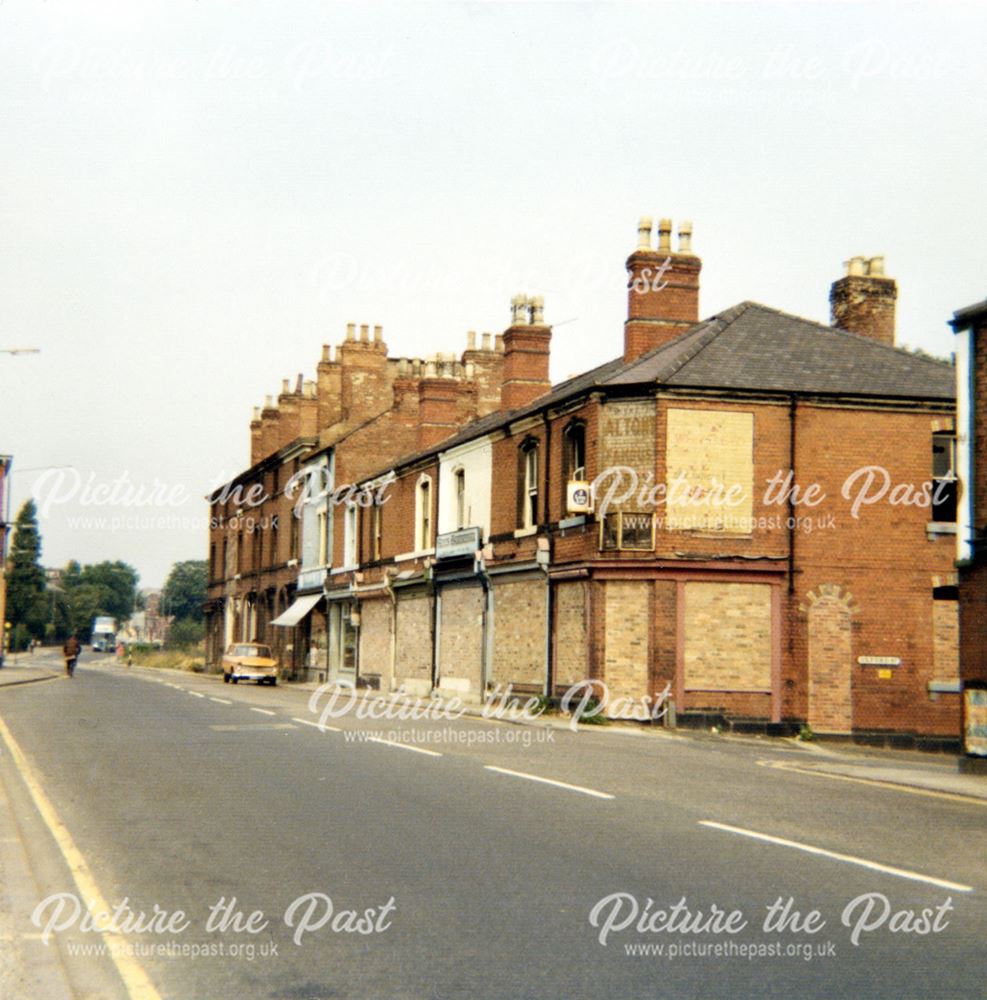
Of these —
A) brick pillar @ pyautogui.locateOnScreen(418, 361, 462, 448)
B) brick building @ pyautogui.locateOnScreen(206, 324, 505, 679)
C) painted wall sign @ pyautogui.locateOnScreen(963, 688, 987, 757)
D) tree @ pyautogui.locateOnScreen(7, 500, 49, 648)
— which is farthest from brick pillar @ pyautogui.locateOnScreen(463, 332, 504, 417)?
tree @ pyautogui.locateOnScreen(7, 500, 49, 648)

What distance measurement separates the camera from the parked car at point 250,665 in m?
52.5

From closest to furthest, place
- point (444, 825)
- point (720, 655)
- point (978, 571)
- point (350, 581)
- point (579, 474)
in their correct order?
point (444, 825)
point (978, 571)
point (720, 655)
point (579, 474)
point (350, 581)

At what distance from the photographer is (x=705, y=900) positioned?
826 cm

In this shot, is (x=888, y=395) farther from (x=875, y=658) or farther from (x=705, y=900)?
(x=705, y=900)

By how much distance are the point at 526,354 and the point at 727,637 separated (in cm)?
1298

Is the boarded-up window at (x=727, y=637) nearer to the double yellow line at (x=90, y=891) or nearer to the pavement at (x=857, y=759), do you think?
the pavement at (x=857, y=759)

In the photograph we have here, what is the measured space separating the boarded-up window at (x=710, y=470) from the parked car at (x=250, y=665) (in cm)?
2753

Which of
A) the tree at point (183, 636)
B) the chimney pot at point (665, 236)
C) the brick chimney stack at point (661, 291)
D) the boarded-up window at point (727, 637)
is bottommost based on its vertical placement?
the tree at point (183, 636)

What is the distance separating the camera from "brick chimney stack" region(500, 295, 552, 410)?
38.8 metres

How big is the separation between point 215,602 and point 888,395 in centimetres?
5672

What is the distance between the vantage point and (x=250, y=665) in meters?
52.6

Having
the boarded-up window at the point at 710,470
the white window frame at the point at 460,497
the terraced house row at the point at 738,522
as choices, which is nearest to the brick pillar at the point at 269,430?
the white window frame at the point at 460,497

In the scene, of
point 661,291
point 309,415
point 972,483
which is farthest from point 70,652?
point 972,483

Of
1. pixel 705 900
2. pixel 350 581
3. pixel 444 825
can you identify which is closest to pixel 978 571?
pixel 444 825
